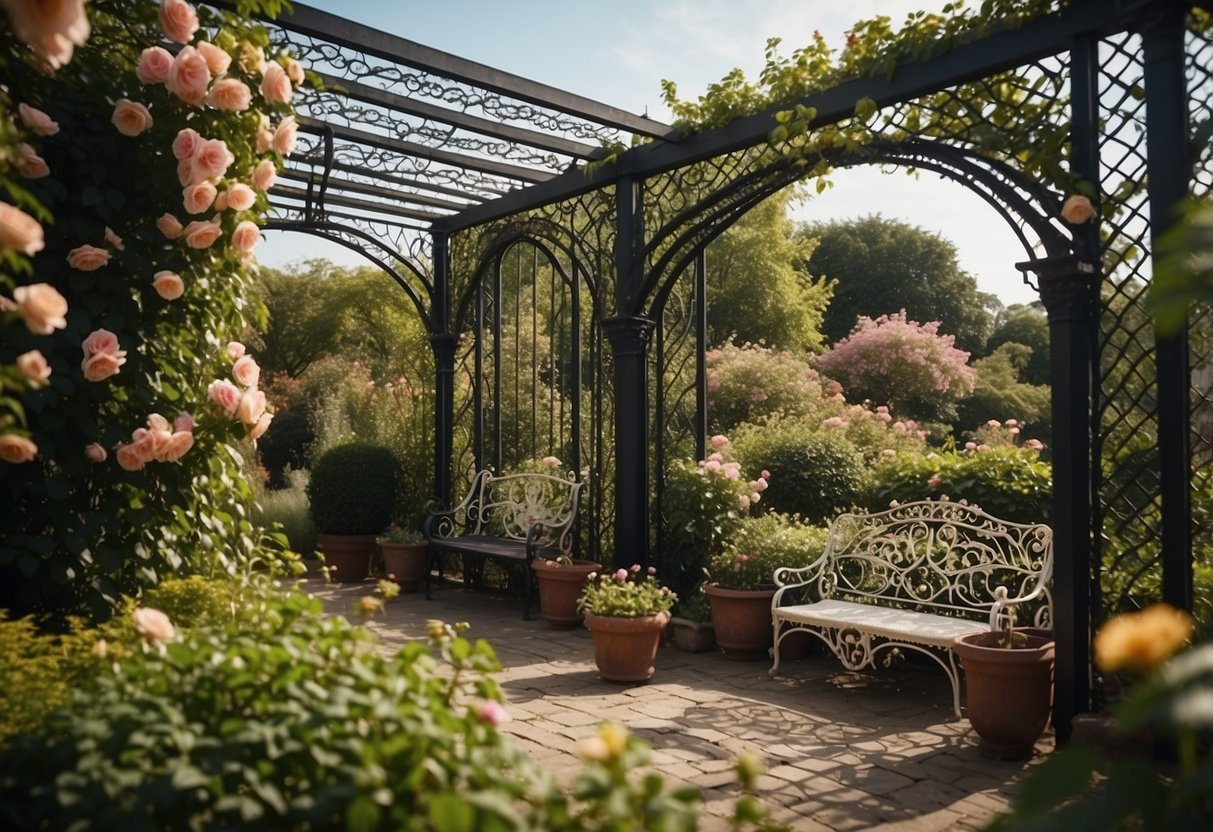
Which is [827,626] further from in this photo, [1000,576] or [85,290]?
[85,290]

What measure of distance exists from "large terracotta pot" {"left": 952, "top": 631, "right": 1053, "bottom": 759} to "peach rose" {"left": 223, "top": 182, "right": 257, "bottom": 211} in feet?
11.2

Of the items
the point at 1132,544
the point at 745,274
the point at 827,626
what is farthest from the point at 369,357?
the point at 1132,544

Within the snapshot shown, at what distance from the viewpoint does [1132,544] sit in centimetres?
407

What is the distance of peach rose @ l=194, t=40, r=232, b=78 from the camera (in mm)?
3162

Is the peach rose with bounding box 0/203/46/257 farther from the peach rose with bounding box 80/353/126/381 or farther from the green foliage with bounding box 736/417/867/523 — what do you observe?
the green foliage with bounding box 736/417/867/523

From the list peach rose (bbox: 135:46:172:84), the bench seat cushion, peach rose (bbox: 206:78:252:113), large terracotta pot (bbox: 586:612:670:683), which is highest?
peach rose (bbox: 135:46:172:84)

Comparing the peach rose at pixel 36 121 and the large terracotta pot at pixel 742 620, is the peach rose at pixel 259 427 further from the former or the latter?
the large terracotta pot at pixel 742 620

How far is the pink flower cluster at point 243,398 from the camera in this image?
322 centimetres

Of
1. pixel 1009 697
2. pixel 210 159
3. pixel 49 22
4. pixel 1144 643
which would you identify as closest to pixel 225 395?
pixel 210 159

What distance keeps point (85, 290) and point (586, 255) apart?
14.7ft

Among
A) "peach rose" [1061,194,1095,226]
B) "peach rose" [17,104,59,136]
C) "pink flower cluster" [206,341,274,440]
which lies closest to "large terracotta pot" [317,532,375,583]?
"pink flower cluster" [206,341,274,440]

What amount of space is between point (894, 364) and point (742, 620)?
10994mm

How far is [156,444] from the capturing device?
3.07 metres

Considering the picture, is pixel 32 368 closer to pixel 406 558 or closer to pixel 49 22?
pixel 49 22
